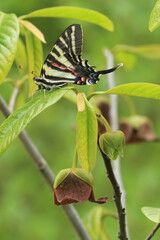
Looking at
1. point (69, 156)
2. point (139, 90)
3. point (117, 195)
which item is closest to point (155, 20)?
point (139, 90)

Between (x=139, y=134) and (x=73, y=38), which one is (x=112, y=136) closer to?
(x=73, y=38)

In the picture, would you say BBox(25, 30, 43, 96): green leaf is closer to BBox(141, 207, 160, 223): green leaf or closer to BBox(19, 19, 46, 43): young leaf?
BBox(19, 19, 46, 43): young leaf

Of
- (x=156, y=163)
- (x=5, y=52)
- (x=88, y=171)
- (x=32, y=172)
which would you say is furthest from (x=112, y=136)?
(x=32, y=172)

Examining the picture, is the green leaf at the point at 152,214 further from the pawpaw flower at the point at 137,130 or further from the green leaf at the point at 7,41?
the pawpaw flower at the point at 137,130

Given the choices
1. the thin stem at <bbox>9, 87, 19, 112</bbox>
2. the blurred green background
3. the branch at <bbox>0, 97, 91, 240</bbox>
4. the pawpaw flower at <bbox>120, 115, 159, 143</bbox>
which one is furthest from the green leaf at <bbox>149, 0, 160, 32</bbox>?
the blurred green background

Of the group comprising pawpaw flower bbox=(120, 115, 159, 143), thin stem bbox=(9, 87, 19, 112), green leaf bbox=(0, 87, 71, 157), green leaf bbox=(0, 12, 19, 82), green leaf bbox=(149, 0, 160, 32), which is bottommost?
pawpaw flower bbox=(120, 115, 159, 143)

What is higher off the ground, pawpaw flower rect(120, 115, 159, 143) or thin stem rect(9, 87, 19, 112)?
thin stem rect(9, 87, 19, 112)

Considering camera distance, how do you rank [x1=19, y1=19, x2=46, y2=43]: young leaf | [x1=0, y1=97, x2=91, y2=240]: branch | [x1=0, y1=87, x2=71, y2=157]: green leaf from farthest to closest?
[x1=0, y1=97, x2=91, y2=240]: branch, [x1=19, y1=19, x2=46, y2=43]: young leaf, [x1=0, y1=87, x2=71, y2=157]: green leaf

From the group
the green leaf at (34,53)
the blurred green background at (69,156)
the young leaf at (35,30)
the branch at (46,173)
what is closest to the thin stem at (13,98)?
the branch at (46,173)
